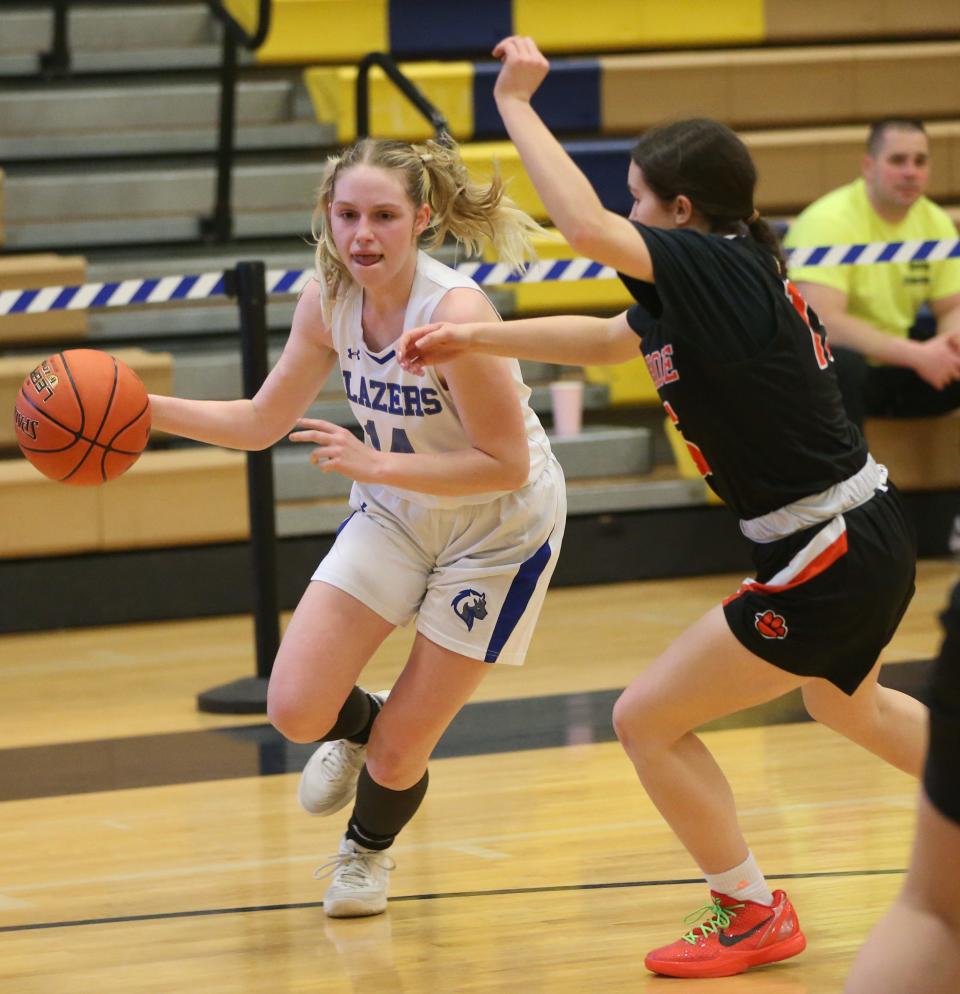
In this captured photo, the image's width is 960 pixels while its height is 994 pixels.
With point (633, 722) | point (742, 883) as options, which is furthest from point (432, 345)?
point (742, 883)

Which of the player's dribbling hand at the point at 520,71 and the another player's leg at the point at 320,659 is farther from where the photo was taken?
the another player's leg at the point at 320,659

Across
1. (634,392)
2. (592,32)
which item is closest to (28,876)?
(634,392)

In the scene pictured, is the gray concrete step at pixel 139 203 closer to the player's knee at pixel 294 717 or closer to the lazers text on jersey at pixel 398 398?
the lazers text on jersey at pixel 398 398

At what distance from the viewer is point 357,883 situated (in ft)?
11.1

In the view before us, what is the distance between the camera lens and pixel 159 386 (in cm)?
677

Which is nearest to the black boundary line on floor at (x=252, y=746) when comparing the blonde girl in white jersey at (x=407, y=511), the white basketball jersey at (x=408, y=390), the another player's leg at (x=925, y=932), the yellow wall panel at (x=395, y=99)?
the blonde girl in white jersey at (x=407, y=511)

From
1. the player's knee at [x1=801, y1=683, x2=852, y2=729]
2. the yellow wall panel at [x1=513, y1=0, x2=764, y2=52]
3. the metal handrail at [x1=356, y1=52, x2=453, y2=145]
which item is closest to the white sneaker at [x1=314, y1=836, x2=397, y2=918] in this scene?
the player's knee at [x1=801, y1=683, x2=852, y2=729]

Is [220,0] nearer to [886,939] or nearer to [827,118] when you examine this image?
[827,118]

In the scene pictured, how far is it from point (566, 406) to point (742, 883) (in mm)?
4226

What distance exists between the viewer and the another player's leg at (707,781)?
291 cm

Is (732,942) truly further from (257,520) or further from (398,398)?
(257,520)

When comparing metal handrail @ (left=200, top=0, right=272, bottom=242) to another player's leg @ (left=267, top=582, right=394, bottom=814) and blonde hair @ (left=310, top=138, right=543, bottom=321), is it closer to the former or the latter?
blonde hair @ (left=310, top=138, right=543, bottom=321)

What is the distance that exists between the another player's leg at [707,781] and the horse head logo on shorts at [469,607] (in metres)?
0.43

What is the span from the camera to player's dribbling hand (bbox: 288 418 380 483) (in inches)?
119
